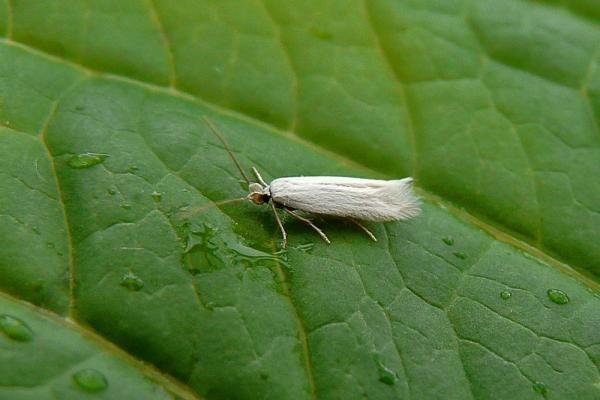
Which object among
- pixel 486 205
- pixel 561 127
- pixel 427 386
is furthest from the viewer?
pixel 561 127

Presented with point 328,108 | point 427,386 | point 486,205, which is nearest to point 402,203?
point 486,205

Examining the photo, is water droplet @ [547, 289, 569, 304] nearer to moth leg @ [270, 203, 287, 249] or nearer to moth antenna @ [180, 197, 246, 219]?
moth leg @ [270, 203, 287, 249]

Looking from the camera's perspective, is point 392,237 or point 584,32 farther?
point 584,32

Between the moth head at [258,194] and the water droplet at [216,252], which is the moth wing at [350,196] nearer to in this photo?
the moth head at [258,194]

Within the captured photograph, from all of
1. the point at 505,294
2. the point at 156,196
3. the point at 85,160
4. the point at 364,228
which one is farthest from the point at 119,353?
the point at 505,294

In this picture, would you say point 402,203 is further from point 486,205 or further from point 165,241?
point 165,241

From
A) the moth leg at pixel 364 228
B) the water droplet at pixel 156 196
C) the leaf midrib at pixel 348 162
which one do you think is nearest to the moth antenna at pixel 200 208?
the water droplet at pixel 156 196
